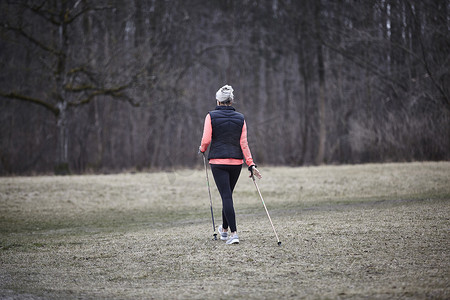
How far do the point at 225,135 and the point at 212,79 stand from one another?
32.0 metres

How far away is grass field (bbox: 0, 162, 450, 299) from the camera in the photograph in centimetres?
600

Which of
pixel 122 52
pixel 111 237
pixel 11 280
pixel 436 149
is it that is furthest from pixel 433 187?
pixel 122 52

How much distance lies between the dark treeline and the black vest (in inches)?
750

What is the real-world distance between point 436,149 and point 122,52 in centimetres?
1745

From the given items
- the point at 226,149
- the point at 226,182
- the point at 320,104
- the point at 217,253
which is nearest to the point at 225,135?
the point at 226,149

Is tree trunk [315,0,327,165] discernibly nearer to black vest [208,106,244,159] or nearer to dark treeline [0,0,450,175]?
dark treeline [0,0,450,175]

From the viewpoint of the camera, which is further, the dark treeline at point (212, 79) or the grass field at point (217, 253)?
the dark treeline at point (212, 79)

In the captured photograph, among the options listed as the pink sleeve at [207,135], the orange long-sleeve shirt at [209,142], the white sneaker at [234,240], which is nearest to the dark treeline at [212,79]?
the orange long-sleeve shirt at [209,142]

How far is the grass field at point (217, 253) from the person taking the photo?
6000 mm

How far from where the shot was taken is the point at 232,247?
326 inches

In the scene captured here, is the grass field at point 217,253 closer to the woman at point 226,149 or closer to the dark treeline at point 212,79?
the woman at point 226,149

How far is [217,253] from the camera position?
791 centimetres

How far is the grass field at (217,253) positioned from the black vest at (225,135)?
148 cm

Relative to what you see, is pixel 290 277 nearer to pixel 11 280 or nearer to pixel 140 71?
pixel 11 280
